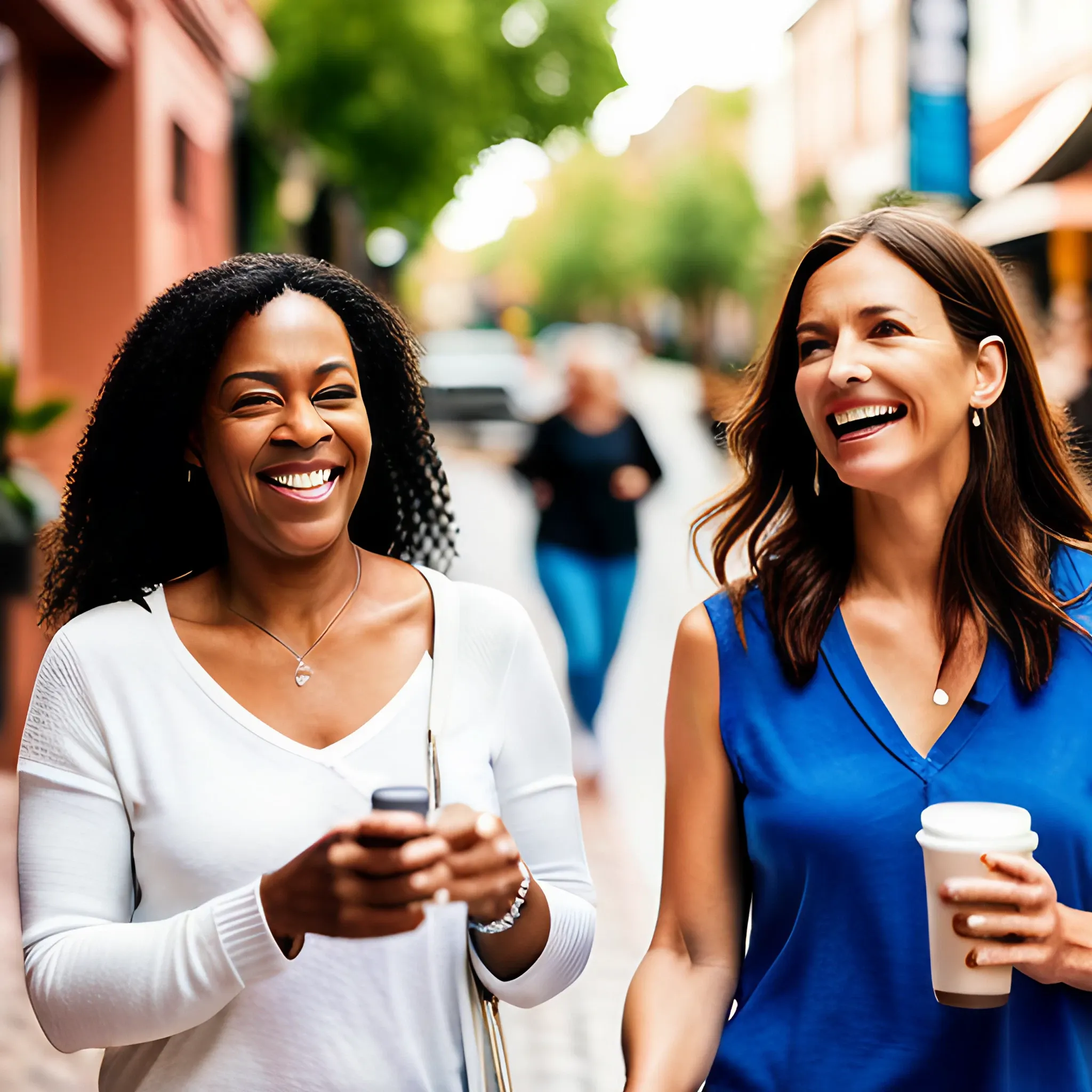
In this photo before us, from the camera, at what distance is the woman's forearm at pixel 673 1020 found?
2002 millimetres

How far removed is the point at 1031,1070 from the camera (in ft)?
6.24

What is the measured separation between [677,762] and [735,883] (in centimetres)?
19

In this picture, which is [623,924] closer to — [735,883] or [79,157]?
[735,883]

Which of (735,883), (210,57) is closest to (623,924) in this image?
(735,883)

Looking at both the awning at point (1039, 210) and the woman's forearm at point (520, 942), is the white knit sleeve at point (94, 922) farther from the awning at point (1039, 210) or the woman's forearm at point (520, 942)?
the awning at point (1039, 210)

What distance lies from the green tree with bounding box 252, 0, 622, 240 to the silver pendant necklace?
39.9ft

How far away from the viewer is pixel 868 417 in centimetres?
205

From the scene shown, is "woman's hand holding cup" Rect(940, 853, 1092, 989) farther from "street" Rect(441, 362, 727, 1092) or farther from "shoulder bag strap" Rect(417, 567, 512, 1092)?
"street" Rect(441, 362, 727, 1092)

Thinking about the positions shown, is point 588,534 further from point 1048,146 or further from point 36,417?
point 1048,146

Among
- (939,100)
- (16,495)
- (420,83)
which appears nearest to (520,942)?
(16,495)

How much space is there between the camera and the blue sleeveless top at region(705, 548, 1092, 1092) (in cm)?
191

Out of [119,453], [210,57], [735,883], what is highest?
[210,57]

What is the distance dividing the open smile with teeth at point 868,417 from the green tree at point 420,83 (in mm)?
12066

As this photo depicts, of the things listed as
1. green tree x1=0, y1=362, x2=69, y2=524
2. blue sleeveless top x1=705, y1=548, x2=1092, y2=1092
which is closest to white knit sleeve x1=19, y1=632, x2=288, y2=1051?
blue sleeveless top x1=705, y1=548, x2=1092, y2=1092
